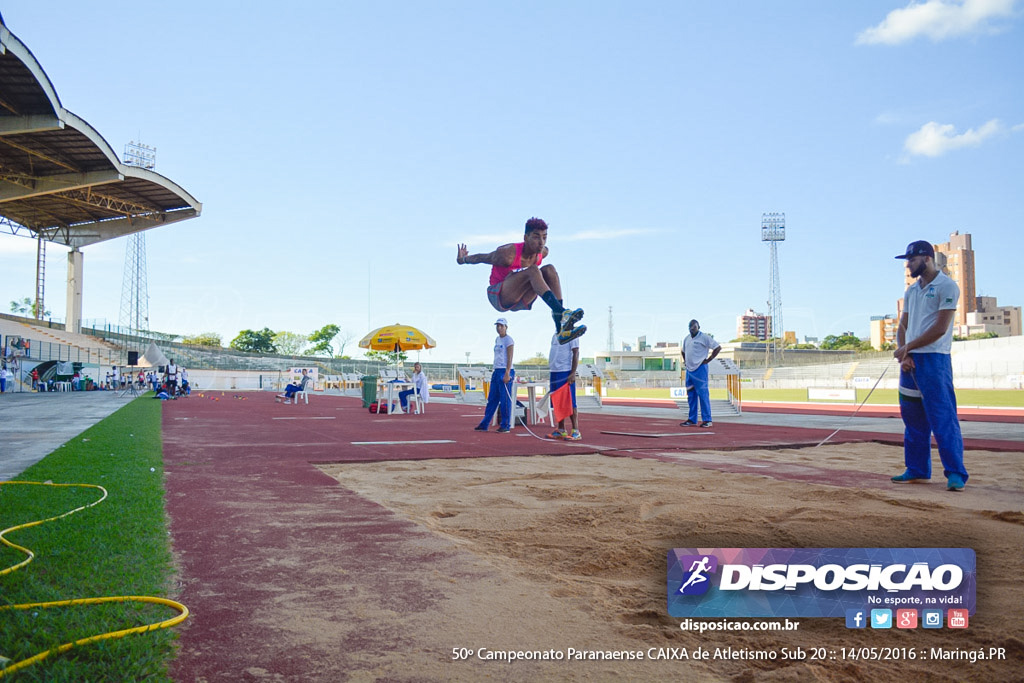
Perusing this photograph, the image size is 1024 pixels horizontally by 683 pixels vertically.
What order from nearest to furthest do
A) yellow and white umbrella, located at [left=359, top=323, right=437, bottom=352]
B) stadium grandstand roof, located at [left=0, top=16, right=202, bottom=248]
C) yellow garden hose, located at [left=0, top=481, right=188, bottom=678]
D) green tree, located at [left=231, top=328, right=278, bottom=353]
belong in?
yellow garden hose, located at [left=0, top=481, right=188, bottom=678]
yellow and white umbrella, located at [left=359, top=323, right=437, bottom=352]
stadium grandstand roof, located at [left=0, top=16, right=202, bottom=248]
green tree, located at [left=231, top=328, right=278, bottom=353]

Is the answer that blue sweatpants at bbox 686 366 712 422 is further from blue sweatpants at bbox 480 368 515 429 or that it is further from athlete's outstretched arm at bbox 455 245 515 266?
athlete's outstretched arm at bbox 455 245 515 266

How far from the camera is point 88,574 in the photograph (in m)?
2.65

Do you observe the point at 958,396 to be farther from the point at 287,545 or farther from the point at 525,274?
the point at 287,545

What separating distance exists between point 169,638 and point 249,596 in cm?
47

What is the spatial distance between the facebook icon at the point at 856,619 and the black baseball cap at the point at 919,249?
441 cm

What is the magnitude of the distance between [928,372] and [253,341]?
102 metres

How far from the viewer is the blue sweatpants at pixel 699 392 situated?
41.9 feet

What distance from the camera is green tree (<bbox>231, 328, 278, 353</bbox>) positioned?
98.7 metres

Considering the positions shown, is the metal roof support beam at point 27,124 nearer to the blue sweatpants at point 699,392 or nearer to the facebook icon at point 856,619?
the blue sweatpants at point 699,392

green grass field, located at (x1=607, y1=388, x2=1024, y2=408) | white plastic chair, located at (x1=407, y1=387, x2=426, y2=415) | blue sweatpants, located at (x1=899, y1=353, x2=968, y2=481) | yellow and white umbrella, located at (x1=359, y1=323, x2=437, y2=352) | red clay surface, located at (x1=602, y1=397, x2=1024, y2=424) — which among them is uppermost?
yellow and white umbrella, located at (x1=359, y1=323, x2=437, y2=352)

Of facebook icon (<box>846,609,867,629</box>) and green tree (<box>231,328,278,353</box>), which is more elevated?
green tree (<box>231,328,278,353</box>)

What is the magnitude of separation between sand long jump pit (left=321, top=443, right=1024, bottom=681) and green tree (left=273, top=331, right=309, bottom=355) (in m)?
105

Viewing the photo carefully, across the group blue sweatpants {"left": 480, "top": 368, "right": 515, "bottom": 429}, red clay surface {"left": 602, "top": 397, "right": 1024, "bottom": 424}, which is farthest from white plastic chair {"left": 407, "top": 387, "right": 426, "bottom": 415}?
red clay surface {"left": 602, "top": 397, "right": 1024, "bottom": 424}

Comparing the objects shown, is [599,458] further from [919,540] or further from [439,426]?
[439,426]
